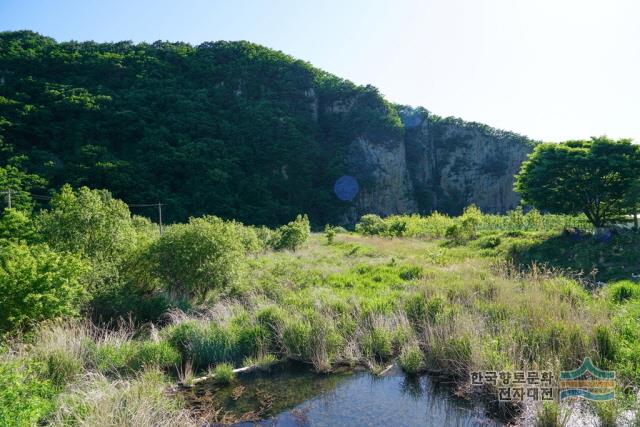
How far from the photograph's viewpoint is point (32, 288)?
754 cm

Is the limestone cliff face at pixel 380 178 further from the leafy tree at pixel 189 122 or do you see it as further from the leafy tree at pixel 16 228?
the leafy tree at pixel 16 228

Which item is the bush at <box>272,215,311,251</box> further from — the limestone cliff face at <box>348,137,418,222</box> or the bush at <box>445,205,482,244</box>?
the limestone cliff face at <box>348,137,418,222</box>

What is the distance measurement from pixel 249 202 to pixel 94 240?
4135 centimetres

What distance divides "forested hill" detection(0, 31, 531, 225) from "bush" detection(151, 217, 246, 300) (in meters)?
32.3

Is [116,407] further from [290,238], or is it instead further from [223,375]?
[290,238]

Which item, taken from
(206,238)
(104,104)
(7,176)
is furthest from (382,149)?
(206,238)

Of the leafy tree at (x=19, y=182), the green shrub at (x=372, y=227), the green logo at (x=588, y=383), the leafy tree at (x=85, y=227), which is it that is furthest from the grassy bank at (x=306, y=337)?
the leafy tree at (x=19, y=182)

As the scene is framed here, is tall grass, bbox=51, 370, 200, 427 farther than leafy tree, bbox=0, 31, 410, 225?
No

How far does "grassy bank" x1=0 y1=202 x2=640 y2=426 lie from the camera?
5.65m

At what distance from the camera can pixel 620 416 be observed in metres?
5.02

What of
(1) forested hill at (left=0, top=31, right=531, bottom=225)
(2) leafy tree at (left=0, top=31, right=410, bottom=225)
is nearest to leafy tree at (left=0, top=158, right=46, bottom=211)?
(1) forested hill at (left=0, top=31, right=531, bottom=225)

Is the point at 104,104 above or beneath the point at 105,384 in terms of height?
above

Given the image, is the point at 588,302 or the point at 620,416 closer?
the point at 620,416

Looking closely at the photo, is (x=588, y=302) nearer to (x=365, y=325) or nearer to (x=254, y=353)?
(x=365, y=325)
